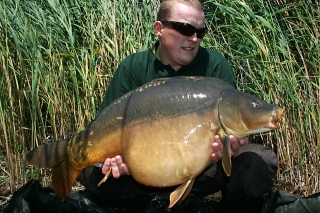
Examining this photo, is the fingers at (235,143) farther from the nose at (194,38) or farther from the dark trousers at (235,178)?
the nose at (194,38)

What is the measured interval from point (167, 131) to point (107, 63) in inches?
48.8

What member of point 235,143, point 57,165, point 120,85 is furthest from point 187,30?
point 57,165

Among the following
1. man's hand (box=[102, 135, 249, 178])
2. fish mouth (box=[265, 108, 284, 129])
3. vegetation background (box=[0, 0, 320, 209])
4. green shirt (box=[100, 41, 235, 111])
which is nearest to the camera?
fish mouth (box=[265, 108, 284, 129])

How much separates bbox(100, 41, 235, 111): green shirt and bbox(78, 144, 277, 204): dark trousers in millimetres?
383

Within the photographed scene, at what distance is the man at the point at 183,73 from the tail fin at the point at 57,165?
153 millimetres

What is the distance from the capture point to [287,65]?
305 cm

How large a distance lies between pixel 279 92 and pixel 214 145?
1078 millimetres

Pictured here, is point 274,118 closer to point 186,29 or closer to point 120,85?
point 186,29

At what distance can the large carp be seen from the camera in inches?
79.7

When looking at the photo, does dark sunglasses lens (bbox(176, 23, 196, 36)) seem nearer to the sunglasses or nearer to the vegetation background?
the sunglasses

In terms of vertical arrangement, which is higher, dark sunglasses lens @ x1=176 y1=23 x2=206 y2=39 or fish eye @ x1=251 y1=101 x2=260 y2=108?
dark sunglasses lens @ x1=176 y1=23 x2=206 y2=39

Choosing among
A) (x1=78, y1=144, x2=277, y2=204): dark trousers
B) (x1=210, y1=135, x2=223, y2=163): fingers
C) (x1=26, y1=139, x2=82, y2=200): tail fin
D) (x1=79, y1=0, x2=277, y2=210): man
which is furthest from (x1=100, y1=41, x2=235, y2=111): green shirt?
(x1=210, y1=135, x2=223, y2=163): fingers

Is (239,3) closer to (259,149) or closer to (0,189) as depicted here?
(259,149)

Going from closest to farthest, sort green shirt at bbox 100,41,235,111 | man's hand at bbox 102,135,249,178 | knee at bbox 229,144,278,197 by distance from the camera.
Answer: 1. man's hand at bbox 102,135,249,178
2. knee at bbox 229,144,278,197
3. green shirt at bbox 100,41,235,111
